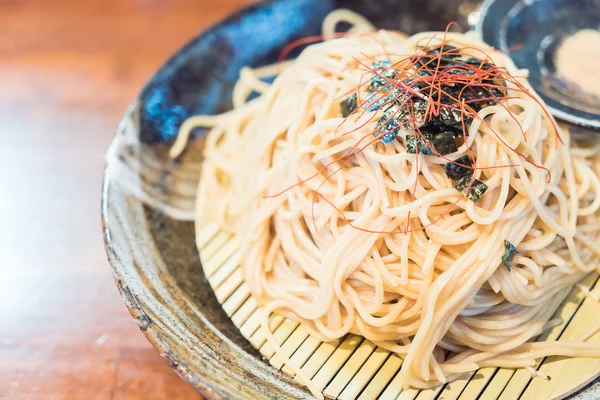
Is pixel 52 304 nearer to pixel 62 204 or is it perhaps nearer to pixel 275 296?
pixel 62 204

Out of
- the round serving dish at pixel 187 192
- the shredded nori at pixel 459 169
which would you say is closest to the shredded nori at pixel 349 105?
the shredded nori at pixel 459 169

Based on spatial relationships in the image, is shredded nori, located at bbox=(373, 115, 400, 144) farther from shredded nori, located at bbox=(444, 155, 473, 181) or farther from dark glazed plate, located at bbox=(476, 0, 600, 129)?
dark glazed plate, located at bbox=(476, 0, 600, 129)

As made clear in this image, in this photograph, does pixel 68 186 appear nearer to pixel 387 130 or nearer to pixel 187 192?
pixel 187 192

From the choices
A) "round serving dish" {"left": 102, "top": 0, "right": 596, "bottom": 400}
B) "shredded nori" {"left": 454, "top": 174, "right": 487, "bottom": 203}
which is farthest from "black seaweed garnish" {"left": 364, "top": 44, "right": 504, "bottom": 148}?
"round serving dish" {"left": 102, "top": 0, "right": 596, "bottom": 400}

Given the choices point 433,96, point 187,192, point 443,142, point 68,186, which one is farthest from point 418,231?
point 68,186

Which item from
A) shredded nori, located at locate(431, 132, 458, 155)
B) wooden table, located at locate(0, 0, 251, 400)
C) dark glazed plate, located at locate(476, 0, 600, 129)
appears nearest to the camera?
shredded nori, located at locate(431, 132, 458, 155)

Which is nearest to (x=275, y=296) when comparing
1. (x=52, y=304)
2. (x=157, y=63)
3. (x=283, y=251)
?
(x=283, y=251)

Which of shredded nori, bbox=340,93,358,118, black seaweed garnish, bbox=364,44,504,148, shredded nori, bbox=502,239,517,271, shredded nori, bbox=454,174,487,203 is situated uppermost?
black seaweed garnish, bbox=364,44,504,148

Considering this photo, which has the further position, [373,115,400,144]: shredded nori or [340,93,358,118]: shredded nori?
[340,93,358,118]: shredded nori
